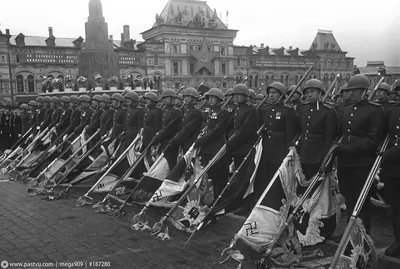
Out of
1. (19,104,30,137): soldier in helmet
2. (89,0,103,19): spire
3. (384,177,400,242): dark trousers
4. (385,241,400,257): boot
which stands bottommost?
(385,241,400,257): boot

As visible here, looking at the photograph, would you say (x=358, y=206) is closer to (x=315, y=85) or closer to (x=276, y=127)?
(x=315, y=85)

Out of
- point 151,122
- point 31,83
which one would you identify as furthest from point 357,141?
point 31,83

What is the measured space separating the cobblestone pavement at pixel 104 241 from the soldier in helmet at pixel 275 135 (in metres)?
0.96

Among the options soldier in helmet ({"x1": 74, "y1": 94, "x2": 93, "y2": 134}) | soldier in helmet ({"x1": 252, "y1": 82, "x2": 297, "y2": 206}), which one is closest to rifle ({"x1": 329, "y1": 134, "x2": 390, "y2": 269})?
soldier in helmet ({"x1": 252, "y1": 82, "x2": 297, "y2": 206})

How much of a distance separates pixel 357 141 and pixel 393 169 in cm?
53

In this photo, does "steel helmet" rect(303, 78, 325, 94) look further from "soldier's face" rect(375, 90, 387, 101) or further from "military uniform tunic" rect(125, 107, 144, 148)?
"military uniform tunic" rect(125, 107, 144, 148)

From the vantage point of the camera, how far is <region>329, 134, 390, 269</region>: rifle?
4246 mm

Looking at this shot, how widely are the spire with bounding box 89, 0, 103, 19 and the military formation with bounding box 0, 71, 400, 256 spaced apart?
53.0 feet

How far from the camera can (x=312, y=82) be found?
19.3ft

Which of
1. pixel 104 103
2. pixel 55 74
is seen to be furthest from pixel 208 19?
pixel 104 103

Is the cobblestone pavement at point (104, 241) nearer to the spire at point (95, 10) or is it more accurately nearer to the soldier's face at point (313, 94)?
the soldier's face at point (313, 94)

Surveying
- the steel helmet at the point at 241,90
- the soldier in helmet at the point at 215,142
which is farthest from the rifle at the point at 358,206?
the soldier in helmet at the point at 215,142

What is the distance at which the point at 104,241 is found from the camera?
6.01 metres

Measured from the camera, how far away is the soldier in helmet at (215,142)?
716cm
